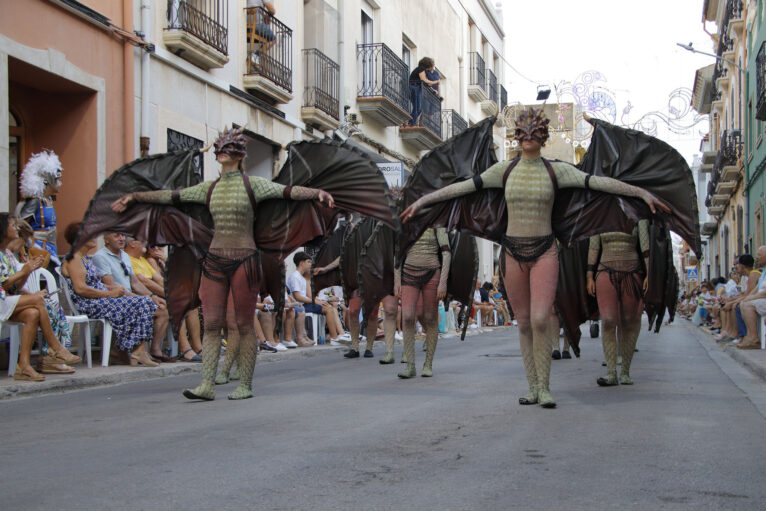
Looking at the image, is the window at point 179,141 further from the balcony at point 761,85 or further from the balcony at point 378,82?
the balcony at point 761,85

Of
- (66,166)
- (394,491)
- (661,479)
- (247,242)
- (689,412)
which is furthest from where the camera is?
(66,166)

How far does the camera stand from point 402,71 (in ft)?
90.5

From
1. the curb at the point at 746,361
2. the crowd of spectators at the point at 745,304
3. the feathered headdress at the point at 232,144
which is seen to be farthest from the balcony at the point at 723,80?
the feathered headdress at the point at 232,144

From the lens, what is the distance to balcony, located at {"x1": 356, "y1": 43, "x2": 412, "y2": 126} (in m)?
25.6

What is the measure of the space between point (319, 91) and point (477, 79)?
1738 centimetres

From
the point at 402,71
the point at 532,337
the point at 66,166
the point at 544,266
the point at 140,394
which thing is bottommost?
the point at 140,394

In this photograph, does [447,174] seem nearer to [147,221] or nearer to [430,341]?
[430,341]

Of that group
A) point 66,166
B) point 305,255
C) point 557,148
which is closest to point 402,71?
point 305,255

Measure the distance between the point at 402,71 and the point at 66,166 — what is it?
571 inches

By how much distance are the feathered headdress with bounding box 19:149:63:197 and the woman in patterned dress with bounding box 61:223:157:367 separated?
596mm

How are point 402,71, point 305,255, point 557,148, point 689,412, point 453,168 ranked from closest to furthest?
point 689,412 → point 453,168 → point 305,255 → point 402,71 → point 557,148

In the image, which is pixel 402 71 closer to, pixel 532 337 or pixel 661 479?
pixel 532 337

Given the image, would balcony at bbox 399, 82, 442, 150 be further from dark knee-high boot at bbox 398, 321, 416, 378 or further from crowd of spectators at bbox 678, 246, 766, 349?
dark knee-high boot at bbox 398, 321, 416, 378

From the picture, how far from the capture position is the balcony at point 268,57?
63.6 ft
